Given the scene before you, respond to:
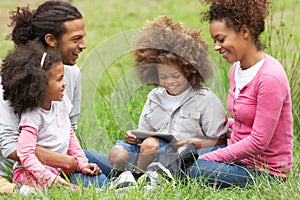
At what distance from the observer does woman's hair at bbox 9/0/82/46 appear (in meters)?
3.98

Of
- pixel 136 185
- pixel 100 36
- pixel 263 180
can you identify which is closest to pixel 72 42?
pixel 136 185

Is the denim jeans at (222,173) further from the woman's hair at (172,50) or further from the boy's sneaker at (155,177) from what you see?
the woman's hair at (172,50)

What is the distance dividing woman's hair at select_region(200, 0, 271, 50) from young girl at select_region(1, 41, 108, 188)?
0.95 metres

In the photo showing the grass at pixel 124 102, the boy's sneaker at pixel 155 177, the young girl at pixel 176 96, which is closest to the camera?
the grass at pixel 124 102

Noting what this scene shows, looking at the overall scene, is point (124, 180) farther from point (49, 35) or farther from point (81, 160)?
point (49, 35)

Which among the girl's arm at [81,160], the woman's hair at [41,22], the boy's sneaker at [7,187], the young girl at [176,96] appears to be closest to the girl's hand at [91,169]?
the girl's arm at [81,160]

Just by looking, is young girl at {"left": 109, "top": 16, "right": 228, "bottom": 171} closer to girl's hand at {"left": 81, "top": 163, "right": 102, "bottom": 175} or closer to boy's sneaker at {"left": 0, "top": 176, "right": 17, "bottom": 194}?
girl's hand at {"left": 81, "top": 163, "right": 102, "bottom": 175}

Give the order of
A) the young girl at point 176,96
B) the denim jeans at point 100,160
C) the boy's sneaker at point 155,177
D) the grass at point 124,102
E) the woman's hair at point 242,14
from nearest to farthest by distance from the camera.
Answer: the grass at point 124,102 < the boy's sneaker at point 155,177 < the woman's hair at point 242,14 < the young girl at point 176,96 < the denim jeans at point 100,160

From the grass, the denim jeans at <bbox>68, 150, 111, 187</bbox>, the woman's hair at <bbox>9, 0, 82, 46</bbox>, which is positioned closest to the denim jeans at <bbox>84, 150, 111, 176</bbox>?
the denim jeans at <bbox>68, 150, 111, 187</bbox>

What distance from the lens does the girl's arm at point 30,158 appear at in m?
3.75

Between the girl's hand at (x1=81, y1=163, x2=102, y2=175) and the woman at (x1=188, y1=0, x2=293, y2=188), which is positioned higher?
the woman at (x1=188, y1=0, x2=293, y2=188)

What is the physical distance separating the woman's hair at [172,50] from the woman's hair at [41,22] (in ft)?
1.46

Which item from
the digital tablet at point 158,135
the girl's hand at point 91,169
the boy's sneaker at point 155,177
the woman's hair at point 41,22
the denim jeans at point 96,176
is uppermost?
the woman's hair at point 41,22

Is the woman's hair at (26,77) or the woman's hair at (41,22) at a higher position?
the woman's hair at (41,22)
